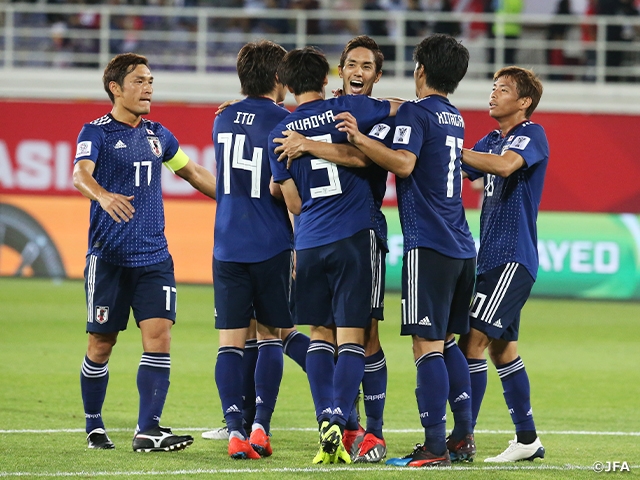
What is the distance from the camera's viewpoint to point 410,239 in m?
5.42

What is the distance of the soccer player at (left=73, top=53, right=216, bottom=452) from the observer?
5801 millimetres

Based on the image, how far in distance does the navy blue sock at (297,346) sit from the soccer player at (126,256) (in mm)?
1029

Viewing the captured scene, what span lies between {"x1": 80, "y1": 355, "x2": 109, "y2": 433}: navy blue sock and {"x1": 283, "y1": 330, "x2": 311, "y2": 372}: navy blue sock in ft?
4.18

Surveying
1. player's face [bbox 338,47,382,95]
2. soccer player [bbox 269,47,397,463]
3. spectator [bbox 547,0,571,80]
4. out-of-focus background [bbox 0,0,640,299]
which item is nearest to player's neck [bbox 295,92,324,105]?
soccer player [bbox 269,47,397,463]

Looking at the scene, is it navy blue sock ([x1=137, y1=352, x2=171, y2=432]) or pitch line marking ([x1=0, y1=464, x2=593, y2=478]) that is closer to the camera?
pitch line marking ([x1=0, y1=464, x2=593, y2=478])

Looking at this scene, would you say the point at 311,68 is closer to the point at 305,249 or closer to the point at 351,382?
the point at 305,249

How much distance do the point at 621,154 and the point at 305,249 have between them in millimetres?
11761

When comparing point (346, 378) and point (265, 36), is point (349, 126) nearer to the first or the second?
point (346, 378)

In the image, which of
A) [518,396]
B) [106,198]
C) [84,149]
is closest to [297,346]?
[518,396]

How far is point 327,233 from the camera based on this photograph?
17.9 feet

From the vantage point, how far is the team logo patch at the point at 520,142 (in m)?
5.79

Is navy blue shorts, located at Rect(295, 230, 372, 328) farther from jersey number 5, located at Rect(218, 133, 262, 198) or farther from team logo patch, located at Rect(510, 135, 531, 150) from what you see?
team logo patch, located at Rect(510, 135, 531, 150)

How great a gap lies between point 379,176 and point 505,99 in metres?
0.96

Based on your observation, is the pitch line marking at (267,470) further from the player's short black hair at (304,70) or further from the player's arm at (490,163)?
the player's short black hair at (304,70)
